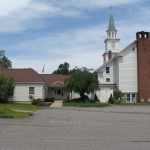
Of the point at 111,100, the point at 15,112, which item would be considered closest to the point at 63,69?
the point at 111,100

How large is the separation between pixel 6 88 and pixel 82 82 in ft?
36.8

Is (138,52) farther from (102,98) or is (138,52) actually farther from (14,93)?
(14,93)

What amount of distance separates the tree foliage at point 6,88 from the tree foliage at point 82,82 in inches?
355

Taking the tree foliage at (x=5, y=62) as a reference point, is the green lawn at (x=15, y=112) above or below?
below

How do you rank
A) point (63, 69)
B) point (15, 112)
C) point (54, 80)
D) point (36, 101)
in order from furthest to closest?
point (63, 69) < point (54, 80) < point (36, 101) < point (15, 112)

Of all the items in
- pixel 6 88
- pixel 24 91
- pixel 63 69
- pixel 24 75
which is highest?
pixel 63 69

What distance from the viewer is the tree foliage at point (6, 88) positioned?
61588 millimetres

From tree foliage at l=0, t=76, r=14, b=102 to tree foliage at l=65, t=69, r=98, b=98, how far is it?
9.01 metres

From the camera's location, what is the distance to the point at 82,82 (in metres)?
66.5

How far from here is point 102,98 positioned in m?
73.8

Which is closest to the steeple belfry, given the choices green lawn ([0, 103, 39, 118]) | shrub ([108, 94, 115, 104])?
shrub ([108, 94, 115, 104])

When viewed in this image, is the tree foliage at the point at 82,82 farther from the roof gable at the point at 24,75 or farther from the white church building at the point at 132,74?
the white church building at the point at 132,74

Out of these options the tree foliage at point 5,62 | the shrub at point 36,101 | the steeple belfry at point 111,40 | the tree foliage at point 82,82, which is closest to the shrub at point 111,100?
the tree foliage at point 82,82

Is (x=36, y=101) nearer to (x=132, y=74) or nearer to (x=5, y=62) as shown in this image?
(x=132, y=74)
